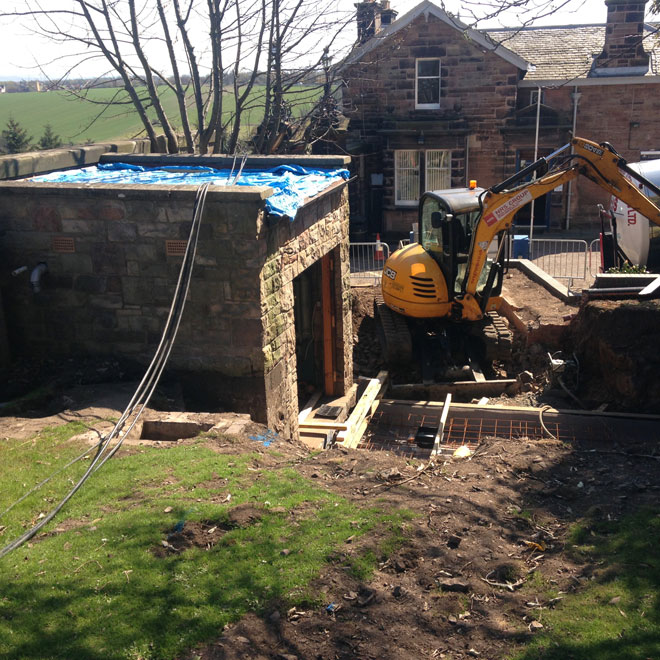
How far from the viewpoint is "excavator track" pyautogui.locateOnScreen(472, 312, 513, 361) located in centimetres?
1434

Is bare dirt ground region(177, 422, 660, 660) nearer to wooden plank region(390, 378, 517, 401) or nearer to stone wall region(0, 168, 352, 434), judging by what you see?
stone wall region(0, 168, 352, 434)

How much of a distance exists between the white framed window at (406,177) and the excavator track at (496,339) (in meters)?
13.5

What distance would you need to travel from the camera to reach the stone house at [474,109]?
2602cm

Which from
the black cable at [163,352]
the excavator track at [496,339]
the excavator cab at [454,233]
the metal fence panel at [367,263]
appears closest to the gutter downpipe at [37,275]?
the black cable at [163,352]

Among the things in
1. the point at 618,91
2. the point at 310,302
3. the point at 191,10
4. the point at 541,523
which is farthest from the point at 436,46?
the point at 541,523

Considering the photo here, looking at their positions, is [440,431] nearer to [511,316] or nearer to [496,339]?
[496,339]

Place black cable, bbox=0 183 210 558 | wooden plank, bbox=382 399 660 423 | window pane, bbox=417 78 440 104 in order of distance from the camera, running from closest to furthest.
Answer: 1. black cable, bbox=0 183 210 558
2. wooden plank, bbox=382 399 660 423
3. window pane, bbox=417 78 440 104

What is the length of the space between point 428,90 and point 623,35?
6830 millimetres

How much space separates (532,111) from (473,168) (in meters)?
2.76

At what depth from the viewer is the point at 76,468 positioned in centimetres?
736

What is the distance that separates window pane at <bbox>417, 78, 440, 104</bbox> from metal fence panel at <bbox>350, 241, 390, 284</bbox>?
5.73 m

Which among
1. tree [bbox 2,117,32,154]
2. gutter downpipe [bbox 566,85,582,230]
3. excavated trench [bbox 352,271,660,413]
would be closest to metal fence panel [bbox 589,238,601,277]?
gutter downpipe [bbox 566,85,582,230]

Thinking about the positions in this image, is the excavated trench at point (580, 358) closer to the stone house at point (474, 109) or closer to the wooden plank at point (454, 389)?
the wooden plank at point (454, 389)

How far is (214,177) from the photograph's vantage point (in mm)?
10977
